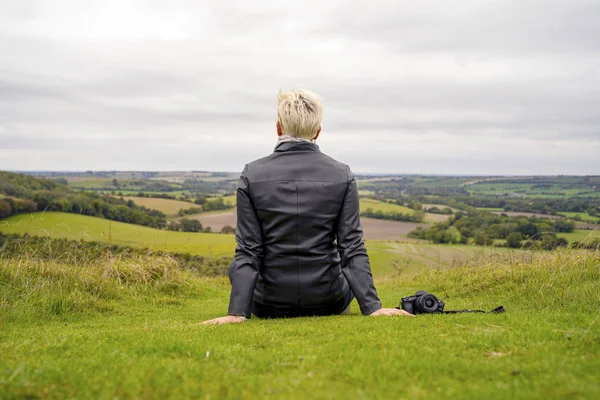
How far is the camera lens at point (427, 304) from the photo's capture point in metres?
6.02

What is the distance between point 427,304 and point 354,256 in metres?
1.19

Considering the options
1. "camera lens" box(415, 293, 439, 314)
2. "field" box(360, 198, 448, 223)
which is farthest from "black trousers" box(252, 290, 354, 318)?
"field" box(360, 198, 448, 223)

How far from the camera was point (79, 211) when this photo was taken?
33062 mm

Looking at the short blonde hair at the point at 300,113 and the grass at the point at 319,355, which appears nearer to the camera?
the grass at the point at 319,355

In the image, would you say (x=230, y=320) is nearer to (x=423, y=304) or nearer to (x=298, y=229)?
(x=298, y=229)

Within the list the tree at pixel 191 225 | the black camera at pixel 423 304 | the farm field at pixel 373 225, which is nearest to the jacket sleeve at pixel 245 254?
the black camera at pixel 423 304

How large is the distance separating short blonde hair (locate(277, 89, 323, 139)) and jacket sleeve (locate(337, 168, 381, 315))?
745 mm

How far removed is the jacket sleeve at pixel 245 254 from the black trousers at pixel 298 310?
0.41 meters

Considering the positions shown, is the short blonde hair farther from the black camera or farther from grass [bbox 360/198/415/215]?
grass [bbox 360/198/415/215]

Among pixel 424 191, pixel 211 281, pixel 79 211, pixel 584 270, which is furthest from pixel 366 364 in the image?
pixel 424 191

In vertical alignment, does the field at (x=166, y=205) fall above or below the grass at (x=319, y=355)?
below

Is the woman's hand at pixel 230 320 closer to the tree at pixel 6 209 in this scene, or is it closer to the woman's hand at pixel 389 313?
the woman's hand at pixel 389 313

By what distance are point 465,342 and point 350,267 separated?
181cm

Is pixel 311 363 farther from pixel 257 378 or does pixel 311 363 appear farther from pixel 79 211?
pixel 79 211
